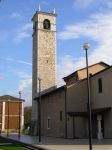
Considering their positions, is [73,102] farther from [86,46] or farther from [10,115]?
[10,115]

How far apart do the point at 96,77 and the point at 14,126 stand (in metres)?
47.1

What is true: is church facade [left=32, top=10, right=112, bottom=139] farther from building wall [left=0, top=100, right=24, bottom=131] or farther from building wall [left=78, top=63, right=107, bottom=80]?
building wall [left=0, top=100, right=24, bottom=131]

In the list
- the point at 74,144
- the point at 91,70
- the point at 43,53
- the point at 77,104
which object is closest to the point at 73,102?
the point at 77,104

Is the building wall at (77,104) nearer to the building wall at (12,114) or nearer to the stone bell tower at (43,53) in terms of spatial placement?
the stone bell tower at (43,53)

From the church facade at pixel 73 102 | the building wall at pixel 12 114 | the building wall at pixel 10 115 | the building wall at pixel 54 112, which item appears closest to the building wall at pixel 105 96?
the church facade at pixel 73 102

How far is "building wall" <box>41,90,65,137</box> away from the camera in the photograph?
45.7 m

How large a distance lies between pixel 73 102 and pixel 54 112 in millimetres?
5400

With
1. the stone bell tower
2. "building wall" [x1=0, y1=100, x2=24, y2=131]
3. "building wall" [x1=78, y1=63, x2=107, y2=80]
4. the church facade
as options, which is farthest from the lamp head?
"building wall" [x1=0, y1=100, x2=24, y2=131]

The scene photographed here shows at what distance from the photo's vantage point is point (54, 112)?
160ft

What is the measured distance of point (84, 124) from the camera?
4306cm

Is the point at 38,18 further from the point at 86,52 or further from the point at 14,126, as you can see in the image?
the point at 86,52

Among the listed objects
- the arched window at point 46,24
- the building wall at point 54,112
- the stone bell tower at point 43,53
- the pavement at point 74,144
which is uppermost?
the arched window at point 46,24

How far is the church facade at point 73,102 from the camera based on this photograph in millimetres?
39656

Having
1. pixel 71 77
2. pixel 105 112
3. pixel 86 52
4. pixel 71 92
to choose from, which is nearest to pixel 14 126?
pixel 71 77
